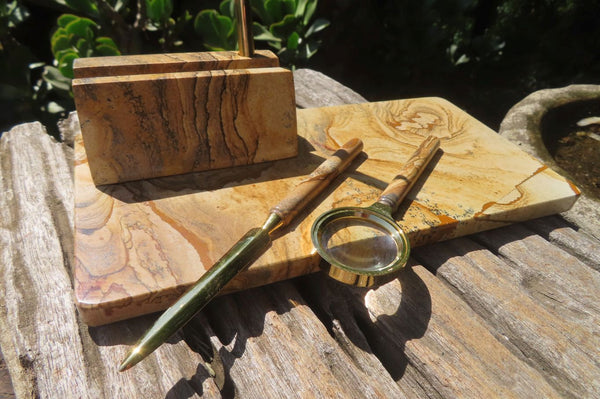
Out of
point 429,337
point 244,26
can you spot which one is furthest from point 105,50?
point 429,337

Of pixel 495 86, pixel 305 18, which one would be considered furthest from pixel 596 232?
pixel 495 86

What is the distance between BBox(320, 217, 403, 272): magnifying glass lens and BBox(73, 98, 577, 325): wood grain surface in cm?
6

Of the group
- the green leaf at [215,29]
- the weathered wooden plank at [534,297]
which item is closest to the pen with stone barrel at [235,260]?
the weathered wooden plank at [534,297]

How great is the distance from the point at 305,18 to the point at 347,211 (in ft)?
6.42

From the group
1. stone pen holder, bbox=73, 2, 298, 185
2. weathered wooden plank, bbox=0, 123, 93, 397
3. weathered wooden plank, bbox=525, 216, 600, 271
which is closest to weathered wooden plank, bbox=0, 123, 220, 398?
weathered wooden plank, bbox=0, 123, 93, 397

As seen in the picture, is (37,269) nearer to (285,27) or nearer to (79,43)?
(79,43)

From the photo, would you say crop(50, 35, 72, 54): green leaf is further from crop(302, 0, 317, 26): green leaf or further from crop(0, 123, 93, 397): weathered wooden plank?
crop(302, 0, 317, 26): green leaf

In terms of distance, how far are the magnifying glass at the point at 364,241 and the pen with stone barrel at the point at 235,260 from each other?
0.11 meters

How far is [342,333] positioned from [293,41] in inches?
80.0

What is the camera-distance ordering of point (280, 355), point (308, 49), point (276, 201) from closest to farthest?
point (280, 355) < point (276, 201) < point (308, 49)

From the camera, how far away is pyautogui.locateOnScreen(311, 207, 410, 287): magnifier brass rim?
0.95 meters

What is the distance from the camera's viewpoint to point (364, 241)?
3.68 ft

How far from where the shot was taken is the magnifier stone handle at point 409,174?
1.21m

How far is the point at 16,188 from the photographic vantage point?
4.65 feet
